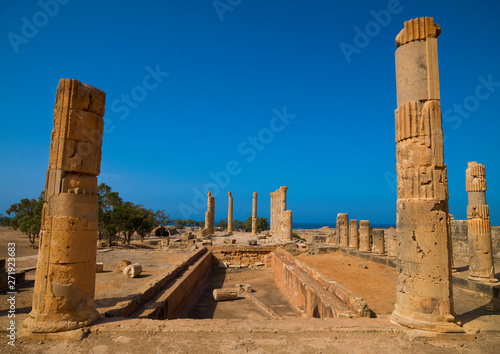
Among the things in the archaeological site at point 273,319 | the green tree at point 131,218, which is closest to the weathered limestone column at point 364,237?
the archaeological site at point 273,319

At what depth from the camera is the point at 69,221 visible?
5133 mm

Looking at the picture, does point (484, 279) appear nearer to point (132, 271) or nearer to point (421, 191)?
point (421, 191)

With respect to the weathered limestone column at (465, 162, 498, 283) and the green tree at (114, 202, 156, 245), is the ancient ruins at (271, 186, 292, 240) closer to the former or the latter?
the green tree at (114, 202, 156, 245)

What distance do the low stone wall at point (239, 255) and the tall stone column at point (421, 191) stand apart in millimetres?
13263

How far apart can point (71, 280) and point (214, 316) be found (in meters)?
4.99

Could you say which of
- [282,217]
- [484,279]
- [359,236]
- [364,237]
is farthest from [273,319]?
[282,217]

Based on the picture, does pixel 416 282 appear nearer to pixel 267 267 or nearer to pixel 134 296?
pixel 134 296

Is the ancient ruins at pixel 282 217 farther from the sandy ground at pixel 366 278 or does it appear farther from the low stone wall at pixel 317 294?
the low stone wall at pixel 317 294

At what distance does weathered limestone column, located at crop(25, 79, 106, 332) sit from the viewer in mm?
4938

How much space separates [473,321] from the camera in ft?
18.5

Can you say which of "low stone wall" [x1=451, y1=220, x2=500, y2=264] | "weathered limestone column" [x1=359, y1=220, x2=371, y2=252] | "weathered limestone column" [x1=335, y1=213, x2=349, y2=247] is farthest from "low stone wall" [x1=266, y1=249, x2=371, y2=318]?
"weathered limestone column" [x1=335, y1=213, x2=349, y2=247]

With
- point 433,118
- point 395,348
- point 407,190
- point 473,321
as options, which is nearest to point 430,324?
point 395,348

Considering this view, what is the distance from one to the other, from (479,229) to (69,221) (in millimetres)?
12426

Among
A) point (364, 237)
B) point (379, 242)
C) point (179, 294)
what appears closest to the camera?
point (179, 294)
